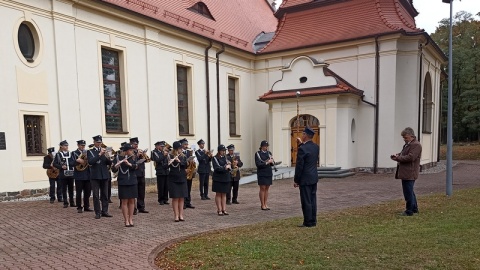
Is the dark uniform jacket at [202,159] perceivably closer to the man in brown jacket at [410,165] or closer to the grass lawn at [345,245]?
the grass lawn at [345,245]

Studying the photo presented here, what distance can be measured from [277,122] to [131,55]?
9139 mm

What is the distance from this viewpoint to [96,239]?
6.82m

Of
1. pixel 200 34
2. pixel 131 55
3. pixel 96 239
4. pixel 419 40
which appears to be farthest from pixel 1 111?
pixel 419 40

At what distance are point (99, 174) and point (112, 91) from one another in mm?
7834

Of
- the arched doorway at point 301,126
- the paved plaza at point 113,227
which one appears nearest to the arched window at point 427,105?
the arched doorway at point 301,126

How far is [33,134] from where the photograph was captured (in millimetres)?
12852

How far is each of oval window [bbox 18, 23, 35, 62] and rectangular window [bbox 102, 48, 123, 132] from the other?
3054mm

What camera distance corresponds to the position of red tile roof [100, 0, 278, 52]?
18.1 meters

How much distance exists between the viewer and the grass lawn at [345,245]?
4844 millimetres

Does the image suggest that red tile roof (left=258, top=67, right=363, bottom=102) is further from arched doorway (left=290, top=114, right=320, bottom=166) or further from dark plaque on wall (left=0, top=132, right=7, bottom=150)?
dark plaque on wall (left=0, top=132, right=7, bottom=150)

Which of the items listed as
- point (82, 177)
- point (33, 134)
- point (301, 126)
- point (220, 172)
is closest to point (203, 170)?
point (220, 172)

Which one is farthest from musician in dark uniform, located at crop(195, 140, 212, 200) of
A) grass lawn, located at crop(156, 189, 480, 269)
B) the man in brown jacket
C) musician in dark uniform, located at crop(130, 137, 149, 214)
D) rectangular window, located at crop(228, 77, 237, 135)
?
rectangular window, located at crop(228, 77, 237, 135)

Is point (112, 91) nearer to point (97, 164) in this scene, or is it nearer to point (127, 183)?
point (97, 164)

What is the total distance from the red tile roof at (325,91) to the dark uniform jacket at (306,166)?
41.3ft
